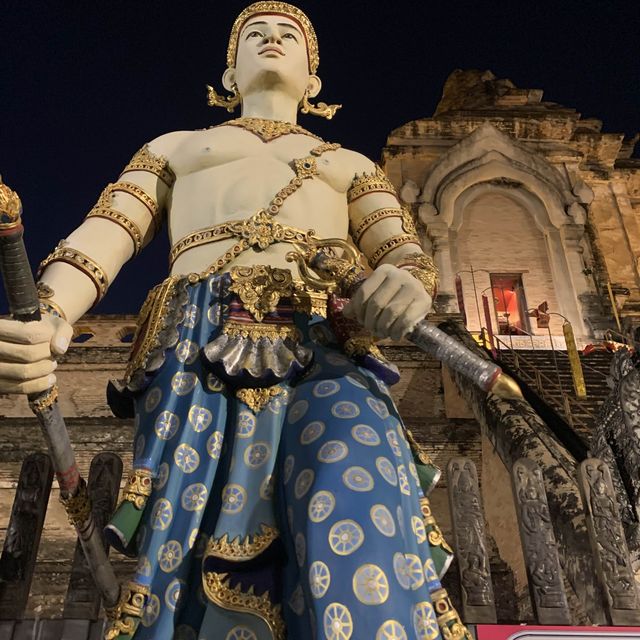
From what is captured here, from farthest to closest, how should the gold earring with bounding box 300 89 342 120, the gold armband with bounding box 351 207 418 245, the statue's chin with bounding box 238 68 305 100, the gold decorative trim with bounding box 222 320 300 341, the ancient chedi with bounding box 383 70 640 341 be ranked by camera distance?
the ancient chedi with bounding box 383 70 640 341
the gold earring with bounding box 300 89 342 120
the statue's chin with bounding box 238 68 305 100
the gold armband with bounding box 351 207 418 245
the gold decorative trim with bounding box 222 320 300 341

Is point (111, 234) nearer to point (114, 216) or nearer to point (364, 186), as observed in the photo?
→ point (114, 216)

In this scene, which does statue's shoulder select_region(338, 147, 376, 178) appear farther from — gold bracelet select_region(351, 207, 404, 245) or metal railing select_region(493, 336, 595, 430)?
metal railing select_region(493, 336, 595, 430)

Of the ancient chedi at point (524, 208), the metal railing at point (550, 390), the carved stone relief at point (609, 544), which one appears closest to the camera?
the carved stone relief at point (609, 544)

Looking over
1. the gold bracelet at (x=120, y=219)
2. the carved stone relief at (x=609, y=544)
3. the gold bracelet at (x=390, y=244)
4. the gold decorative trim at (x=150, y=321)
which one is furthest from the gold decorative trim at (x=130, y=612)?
the carved stone relief at (x=609, y=544)

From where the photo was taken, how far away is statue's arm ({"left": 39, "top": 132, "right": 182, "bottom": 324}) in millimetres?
2555

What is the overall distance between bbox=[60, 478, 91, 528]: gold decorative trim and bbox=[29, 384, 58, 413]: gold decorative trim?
0.44 meters

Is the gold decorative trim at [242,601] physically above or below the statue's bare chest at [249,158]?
below

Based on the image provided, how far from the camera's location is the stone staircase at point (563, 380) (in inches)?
292

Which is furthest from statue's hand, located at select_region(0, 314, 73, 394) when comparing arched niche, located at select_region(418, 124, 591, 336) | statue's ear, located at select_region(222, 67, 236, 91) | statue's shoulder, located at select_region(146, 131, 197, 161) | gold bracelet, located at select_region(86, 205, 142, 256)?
arched niche, located at select_region(418, 124, 591, 336)

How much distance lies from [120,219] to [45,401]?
1.09m

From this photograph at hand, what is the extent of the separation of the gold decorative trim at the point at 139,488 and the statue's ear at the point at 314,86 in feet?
7.99

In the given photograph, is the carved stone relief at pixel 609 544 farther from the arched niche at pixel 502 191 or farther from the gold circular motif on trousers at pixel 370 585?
the arched niche at pixel 502 191

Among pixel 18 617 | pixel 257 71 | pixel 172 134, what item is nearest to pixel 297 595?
pixel 18 617

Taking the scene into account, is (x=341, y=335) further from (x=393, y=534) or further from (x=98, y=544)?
(x=98, y=544)
